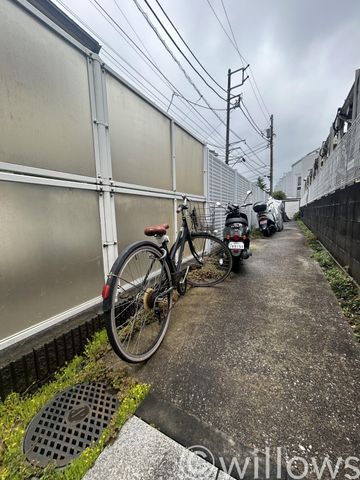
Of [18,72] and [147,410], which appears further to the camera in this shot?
[18,72]

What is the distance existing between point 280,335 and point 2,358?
6.87 ft

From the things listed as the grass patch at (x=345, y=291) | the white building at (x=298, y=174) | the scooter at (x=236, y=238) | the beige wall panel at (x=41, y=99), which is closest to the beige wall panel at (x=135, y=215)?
the beige wall panel at (x=41, y=99)

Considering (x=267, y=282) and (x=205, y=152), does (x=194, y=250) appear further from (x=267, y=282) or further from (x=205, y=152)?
(x=205, y=152)

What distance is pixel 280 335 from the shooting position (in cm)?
187

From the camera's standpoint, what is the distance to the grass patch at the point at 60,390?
929 mm

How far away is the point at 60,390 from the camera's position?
1.36 metres

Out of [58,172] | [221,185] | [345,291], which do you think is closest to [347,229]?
[345,291]

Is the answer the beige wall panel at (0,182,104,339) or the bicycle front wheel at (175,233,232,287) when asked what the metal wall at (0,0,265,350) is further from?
the bicycle front wheel at (175,233,232,287)

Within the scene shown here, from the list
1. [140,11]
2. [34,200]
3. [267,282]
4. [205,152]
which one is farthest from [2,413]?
[140,11]

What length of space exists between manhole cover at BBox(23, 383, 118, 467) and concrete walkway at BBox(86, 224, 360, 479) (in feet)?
0.79

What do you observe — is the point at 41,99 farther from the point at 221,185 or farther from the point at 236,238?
the point at 221,185

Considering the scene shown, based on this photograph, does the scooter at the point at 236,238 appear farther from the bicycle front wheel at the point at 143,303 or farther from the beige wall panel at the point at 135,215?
the bicycle front wheel at the point at 143,303

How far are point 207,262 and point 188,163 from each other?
1.82 meters

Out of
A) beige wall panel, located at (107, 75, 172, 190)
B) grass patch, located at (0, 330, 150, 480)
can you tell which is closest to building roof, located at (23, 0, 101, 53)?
beige wall panel, located at (107, 75, 172, 190)
